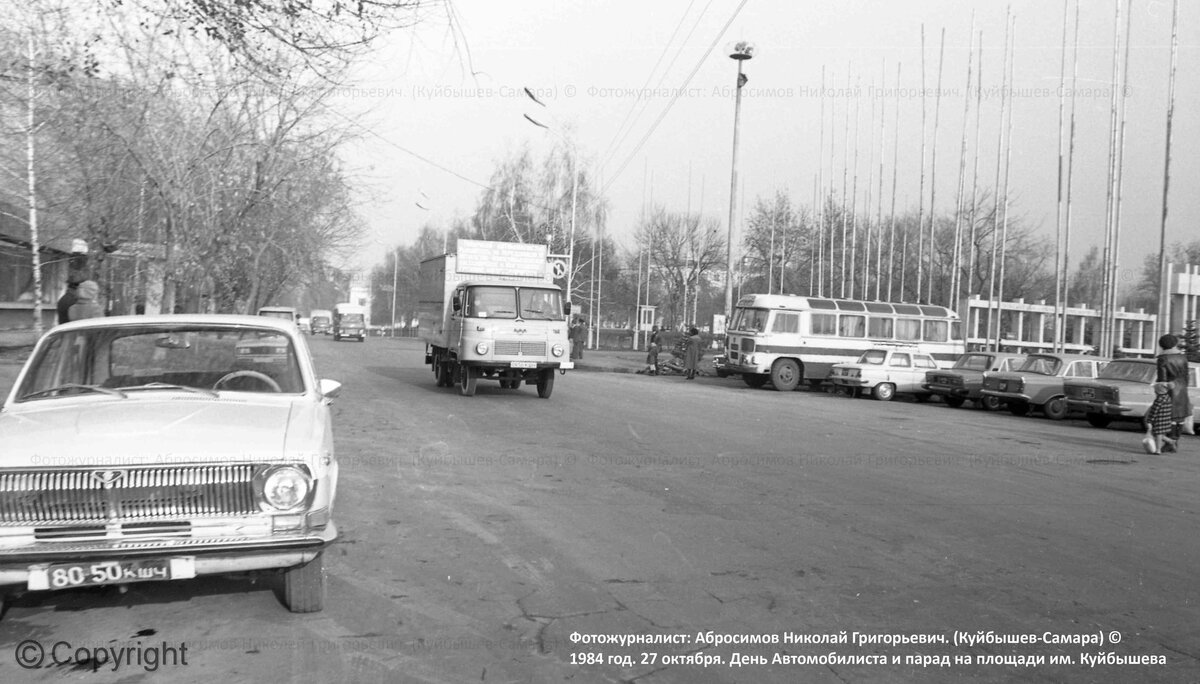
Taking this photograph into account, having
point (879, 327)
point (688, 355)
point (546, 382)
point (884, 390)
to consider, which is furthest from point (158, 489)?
point (688, 355)

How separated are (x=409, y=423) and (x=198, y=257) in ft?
31.5

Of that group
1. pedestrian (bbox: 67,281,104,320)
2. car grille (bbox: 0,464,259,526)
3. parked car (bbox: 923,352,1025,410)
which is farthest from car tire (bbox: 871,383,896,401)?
car grille (bbox: 0,464,259,526)

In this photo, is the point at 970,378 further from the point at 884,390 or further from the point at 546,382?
the point at 546,382

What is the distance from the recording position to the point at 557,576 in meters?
5.67

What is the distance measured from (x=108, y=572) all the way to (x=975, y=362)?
76.4 ft

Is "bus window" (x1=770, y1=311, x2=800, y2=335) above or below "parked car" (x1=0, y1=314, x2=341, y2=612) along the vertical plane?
above

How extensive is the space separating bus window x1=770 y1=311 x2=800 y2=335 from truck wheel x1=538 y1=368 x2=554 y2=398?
1019 centimetres

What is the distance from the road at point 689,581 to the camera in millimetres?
4301

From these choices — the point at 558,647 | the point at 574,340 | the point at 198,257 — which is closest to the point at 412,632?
the point at 558,647

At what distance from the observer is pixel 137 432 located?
14.8 ft

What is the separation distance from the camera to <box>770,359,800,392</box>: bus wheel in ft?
87.0

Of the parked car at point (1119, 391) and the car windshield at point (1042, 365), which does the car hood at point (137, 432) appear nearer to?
the parked car at point (1119, 391)

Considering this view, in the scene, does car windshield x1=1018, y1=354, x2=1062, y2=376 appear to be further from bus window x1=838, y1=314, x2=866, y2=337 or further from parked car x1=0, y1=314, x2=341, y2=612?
parked car x1=0, y1=314, x2=341, y2=612

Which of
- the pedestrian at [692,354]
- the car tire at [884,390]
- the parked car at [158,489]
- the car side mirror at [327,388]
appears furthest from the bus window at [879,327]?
the parked car at [158,489]
